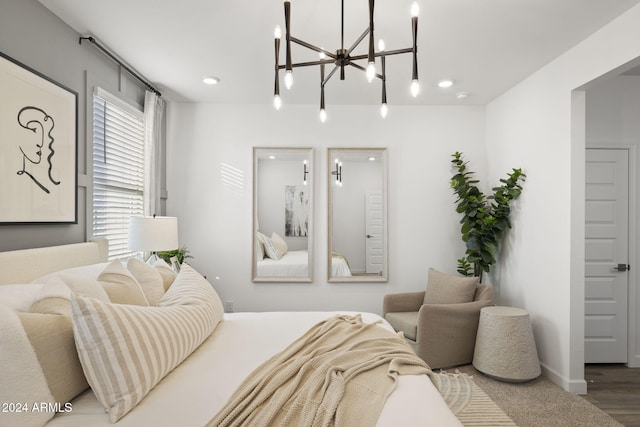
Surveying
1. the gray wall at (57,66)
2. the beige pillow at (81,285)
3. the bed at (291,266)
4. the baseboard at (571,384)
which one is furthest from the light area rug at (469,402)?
the gray wall at (57,66)

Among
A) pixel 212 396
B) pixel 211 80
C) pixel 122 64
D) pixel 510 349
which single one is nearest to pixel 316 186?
pixel 211 80

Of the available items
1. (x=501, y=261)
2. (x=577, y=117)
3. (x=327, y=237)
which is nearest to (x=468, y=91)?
(x=577, y=117)

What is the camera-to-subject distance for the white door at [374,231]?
415 centimetres

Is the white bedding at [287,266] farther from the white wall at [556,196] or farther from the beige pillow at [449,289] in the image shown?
the white wall at [556,196]

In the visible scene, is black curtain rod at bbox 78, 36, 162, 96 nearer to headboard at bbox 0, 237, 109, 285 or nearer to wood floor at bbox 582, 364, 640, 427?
headboard at bbox 0, 237, 109, 285

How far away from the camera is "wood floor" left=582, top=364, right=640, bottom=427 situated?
2.53 m

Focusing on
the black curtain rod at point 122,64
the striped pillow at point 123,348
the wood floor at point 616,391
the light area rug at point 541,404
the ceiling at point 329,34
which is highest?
the ceiling at point 329,34

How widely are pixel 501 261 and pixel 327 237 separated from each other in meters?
1.90

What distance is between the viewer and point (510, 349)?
115 inches

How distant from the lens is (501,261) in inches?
152

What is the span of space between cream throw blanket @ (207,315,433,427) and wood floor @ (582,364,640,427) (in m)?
1.97

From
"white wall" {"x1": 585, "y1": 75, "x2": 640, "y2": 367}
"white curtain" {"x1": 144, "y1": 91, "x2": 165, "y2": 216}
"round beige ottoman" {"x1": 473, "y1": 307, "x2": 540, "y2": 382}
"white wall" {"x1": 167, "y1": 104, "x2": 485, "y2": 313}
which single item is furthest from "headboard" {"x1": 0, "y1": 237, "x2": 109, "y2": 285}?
"white wall" {"x1": 585, "y1": 75, "x2": 640, "y2": 367}

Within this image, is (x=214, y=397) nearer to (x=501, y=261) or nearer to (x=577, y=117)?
(x=577, y=117)

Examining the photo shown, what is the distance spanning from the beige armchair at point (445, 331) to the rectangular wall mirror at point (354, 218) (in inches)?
34.6
